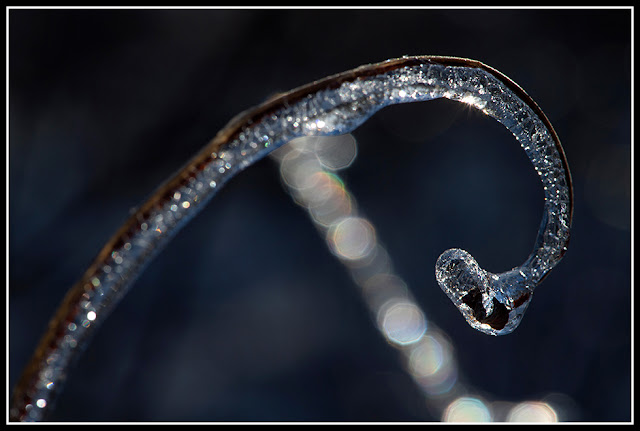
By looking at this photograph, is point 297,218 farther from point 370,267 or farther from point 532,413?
point 532,413

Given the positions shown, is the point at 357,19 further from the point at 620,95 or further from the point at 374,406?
the point at 374,406

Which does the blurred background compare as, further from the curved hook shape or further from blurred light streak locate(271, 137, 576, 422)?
the curved hook shape

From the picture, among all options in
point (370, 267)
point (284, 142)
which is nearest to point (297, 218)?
point (370, 267)

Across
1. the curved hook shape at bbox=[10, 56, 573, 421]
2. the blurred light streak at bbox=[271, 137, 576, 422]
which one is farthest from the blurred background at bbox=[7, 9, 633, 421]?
the curved hook shape at bbox=[10, 56, 573, 421]

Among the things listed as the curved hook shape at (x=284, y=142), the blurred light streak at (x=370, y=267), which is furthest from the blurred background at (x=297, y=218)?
the curved hook shape at (x=284, y=142)

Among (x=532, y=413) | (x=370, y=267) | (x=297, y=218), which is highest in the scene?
(x=297, y=218)

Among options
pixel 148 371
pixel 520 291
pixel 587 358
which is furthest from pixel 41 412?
pixel 587 358
